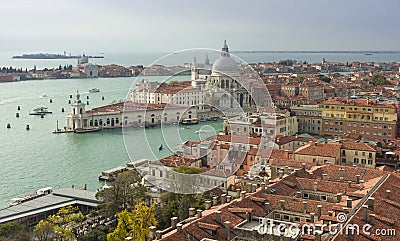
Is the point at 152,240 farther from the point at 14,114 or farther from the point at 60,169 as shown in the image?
the point at 14,114

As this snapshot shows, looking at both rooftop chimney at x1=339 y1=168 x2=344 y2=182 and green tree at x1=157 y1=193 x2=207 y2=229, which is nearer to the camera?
green tree at x1=157 y1=193 x2=207 y2=229

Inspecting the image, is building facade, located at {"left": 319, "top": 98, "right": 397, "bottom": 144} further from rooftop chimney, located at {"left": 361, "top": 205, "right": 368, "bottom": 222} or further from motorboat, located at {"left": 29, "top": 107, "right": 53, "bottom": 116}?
motorboat, located at {"left": 29, "top": 107, "right": 53, "bottom": 116}

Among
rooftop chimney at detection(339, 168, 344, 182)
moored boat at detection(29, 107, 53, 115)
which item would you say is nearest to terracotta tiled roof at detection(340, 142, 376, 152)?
rooftop chimney at detection(339, 168, 344, 182)

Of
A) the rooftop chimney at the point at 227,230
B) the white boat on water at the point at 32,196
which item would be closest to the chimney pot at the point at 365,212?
the rooftop chimney at the point at 227,230

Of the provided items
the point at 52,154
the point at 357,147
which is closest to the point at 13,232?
the point at 357,147

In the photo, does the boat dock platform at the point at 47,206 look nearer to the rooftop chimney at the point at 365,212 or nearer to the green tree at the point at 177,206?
the green tree at the point at 177,206

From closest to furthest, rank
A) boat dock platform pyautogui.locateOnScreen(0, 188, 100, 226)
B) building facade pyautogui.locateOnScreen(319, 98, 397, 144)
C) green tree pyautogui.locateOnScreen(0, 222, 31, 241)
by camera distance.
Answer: green tree pyautogui.locateOnScreen(0, 222, 31, 241)
boat dock platform pyautogui.locateOnScreen(0, 188, 100, 226)
building facade pyautogui.locateOnScreen(319, 98, 397, 144)

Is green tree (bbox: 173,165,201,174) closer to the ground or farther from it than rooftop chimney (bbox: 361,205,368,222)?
closer to the ground
